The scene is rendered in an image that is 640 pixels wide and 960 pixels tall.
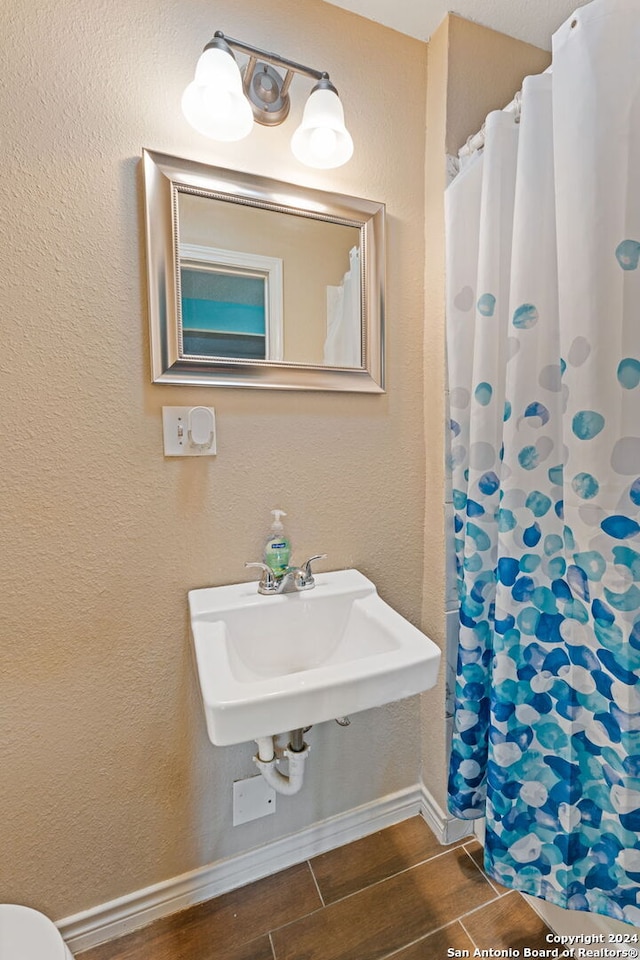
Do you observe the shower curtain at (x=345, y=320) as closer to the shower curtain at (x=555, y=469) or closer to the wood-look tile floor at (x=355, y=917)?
the shower curtain at (x=555, y=469)

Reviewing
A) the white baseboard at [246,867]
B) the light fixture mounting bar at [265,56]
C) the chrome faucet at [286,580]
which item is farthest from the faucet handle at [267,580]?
the light fixture mounting bar at [265,56]

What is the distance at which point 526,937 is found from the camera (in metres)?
1.01

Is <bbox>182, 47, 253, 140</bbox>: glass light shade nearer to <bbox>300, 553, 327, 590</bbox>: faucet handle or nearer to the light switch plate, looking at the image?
<bbox>300, 553, 327, 590</bbox>: faucet handle

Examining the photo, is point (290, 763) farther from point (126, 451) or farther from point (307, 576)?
point (126, 451)

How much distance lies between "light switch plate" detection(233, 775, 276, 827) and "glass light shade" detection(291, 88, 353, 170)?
160cm

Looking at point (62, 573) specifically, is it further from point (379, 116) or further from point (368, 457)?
point (379, 116)

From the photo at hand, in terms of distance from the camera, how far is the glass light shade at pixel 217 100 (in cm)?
83

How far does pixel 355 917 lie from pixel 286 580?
0.88 meters

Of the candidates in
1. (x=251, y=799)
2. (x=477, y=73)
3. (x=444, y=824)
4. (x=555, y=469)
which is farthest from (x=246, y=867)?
(x=477, y=73)

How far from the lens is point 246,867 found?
114 cm

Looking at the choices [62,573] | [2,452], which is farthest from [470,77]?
[62,573]

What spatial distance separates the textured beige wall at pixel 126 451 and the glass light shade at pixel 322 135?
0.17 feet

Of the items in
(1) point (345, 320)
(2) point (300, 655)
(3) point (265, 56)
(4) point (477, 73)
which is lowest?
(2) point (300, 655)

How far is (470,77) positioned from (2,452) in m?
1.49
